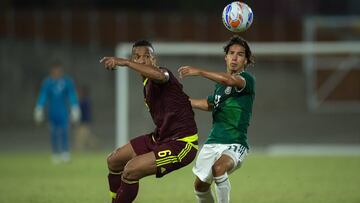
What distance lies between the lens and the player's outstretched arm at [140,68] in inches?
326

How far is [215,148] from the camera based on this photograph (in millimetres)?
9172

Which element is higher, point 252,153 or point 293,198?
point 293,198

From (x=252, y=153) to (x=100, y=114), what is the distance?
8.31m

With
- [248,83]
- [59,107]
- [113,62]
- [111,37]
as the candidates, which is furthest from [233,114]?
[111,37]

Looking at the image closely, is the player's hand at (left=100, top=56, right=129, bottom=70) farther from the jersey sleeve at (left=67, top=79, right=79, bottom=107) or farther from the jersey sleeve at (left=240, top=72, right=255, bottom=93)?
the jersey sleeve at (left=67, top=79, right=79, bottom=107)

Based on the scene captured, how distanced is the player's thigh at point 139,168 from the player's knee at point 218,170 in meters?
0.66

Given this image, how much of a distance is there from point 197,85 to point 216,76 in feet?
34.4

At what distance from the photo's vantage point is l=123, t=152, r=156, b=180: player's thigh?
868 cm

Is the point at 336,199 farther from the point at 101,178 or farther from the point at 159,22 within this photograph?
the point at 159,22

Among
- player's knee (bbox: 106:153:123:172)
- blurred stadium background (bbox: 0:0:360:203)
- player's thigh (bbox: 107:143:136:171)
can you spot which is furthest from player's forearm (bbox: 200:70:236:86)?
blurred stadium background (bbox: 0:0:360:203)

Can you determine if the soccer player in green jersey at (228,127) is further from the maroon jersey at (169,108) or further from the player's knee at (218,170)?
the maroon jersey at (169,108)

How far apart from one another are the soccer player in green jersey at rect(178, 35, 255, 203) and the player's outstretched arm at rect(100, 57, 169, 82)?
68cm

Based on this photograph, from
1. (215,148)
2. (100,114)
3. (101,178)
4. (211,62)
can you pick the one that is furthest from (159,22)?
(215,148)

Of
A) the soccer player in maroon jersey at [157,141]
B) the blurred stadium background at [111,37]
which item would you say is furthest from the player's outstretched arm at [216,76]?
the blurred stadium background at [111,37]
